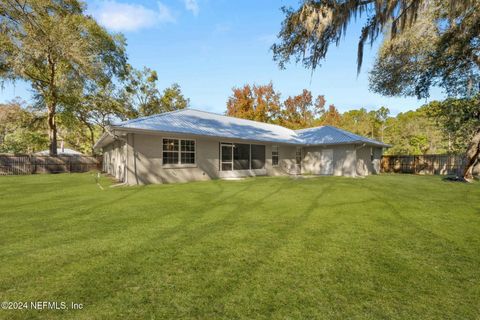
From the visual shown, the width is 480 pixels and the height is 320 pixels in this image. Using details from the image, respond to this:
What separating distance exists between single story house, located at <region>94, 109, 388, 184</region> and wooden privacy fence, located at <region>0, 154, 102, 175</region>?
6.99 m

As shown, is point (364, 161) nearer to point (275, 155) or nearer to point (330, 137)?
point (330, 137)

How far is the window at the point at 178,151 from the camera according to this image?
11969 mm

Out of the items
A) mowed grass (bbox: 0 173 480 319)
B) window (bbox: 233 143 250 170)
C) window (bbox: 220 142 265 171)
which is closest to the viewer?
mowed grass (bbox: 0 173 480 319)

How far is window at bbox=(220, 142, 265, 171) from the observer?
14477mm

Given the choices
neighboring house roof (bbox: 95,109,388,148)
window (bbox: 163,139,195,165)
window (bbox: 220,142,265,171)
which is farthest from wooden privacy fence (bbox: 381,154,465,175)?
window (bbox: 163,139,195,165)

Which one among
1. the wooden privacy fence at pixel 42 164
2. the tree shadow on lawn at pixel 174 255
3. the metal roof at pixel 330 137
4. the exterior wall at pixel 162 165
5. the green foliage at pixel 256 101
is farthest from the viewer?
the green foliage at pixel 256 101

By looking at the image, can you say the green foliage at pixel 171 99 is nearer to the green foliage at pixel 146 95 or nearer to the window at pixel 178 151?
the green foliage at pixel 146 95

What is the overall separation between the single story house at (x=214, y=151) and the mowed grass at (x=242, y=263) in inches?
215

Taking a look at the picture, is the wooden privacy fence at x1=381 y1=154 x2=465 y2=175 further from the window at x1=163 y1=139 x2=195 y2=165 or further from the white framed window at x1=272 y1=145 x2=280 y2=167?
the window at x1=163 y1=139 x2=195 y2=165

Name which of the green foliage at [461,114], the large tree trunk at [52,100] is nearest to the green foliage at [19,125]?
A: the large tree trunk at [52,100]

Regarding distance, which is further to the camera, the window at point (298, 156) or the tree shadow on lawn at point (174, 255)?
the window at point (298, 156)

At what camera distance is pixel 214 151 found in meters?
13.9

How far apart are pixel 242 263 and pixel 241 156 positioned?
1255 centimetres

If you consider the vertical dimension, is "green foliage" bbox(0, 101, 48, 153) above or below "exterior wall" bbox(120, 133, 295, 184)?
above
